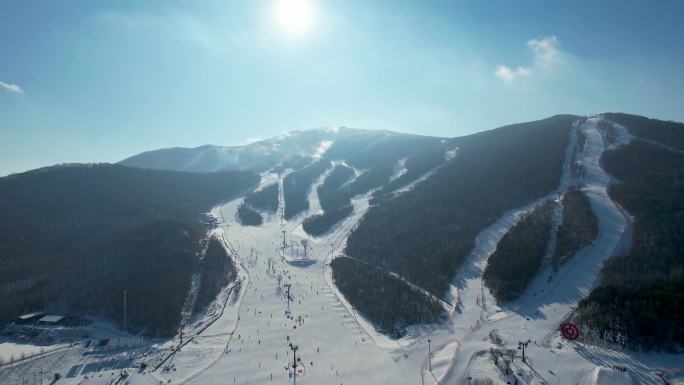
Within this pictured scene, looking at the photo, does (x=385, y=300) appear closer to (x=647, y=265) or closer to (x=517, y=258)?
(x=517, y=258)

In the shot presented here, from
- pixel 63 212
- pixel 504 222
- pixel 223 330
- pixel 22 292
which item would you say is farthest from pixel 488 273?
pixel 63 212

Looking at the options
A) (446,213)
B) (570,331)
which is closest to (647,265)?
(570,331)

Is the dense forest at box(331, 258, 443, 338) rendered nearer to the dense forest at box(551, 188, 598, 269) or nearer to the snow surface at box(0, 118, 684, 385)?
the snow surface at box(0, 118, 684, 385)

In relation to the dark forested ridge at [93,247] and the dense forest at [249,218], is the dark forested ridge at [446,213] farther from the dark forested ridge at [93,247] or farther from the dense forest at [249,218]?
the dense forest at [249,218]

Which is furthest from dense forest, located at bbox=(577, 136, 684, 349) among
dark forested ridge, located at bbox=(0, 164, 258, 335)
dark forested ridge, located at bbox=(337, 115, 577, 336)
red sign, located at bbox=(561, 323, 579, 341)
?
dark forested ridge, located at bbox=(0, 164, 258, 335)

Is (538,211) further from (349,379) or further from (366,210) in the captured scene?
(349,379)
